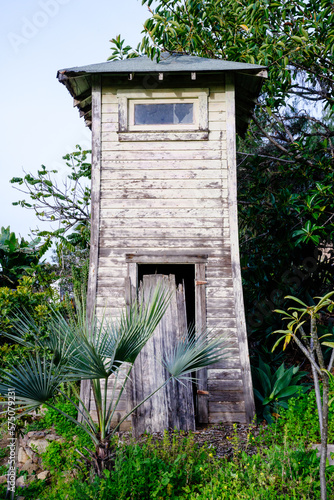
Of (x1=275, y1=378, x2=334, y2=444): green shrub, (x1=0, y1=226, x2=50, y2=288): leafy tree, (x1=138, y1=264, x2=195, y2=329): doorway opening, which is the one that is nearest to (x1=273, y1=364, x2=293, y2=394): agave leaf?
(x1=275, y1=378, x2=334, y2=444): green shrub

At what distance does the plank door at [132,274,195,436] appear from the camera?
683 centimetres

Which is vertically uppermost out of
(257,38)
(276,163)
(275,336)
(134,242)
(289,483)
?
(257,38)

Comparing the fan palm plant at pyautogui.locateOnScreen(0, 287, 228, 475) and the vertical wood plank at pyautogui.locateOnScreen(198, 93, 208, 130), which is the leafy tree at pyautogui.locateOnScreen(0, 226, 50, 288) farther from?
the fan palm plant at pyautogui.locateOnScreen(0, 287, 228, 475)

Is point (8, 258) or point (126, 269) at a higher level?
point (8, 258)

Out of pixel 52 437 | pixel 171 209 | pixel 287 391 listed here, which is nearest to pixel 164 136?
pixel 171 209

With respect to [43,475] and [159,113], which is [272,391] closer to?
[43,475]

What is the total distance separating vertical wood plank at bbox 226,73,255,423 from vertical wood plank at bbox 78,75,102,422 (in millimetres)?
2134

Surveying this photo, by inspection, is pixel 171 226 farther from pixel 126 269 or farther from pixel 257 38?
pixel 257 38

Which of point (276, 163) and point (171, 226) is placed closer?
point (171, 226)

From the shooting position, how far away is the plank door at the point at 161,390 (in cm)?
683

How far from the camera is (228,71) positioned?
24.4 ft

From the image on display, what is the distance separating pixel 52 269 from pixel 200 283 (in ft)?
15.6

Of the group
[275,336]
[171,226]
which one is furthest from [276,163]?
[171,226]

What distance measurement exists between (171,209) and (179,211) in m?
0.13
